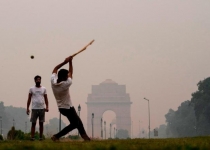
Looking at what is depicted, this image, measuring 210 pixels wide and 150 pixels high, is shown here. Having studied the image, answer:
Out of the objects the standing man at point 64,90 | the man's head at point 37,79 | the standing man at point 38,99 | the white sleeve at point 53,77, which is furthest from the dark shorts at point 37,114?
the white sleeve at point 53,77

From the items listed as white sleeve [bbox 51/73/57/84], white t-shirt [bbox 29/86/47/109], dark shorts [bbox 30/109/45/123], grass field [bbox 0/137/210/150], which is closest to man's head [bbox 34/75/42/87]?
white t-shirt [bbox 29/86/47/109]

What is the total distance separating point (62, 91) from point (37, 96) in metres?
2.63

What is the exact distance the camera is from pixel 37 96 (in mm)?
14008

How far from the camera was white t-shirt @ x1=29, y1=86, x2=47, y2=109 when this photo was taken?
45.9 feet

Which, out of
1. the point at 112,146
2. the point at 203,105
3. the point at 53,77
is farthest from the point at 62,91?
the point at 203,105

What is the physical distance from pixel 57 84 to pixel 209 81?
74.4 m

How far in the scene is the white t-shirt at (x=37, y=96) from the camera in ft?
45.9

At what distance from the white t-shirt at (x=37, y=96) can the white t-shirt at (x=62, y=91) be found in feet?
7.53

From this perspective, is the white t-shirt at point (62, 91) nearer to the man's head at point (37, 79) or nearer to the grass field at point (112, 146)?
the grass field at point (112, 146)

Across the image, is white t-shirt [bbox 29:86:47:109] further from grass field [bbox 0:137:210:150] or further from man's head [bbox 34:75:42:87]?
grass field [bbox 0:137:210:150]

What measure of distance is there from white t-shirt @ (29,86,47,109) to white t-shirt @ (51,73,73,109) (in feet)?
7.53

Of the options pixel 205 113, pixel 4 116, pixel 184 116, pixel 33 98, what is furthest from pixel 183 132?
pixel 33 98

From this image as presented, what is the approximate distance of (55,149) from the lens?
692cm

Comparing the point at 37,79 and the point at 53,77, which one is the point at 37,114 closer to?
the point at 37,79
